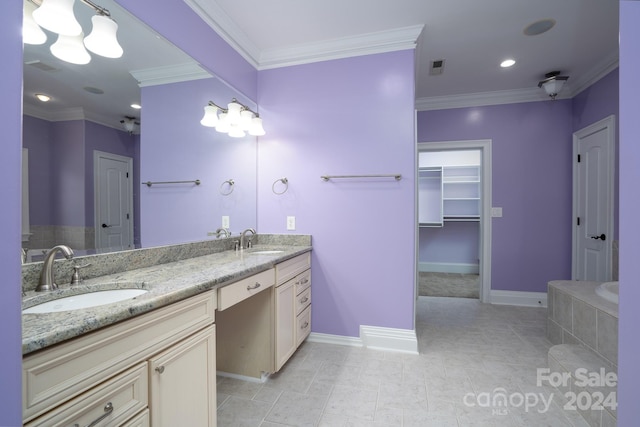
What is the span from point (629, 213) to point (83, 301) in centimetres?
175

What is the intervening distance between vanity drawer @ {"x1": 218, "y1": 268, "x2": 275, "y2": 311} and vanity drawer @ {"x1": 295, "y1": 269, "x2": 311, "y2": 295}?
0.42m

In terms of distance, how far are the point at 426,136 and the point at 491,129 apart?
77 centimetres

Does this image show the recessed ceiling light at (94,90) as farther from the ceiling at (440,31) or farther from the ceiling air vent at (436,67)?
the ceiling air vent at (436,67)

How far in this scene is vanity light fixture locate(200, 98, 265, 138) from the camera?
6.99 ft

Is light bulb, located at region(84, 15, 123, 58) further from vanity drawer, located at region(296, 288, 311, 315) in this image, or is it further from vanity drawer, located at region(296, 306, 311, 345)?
vanity drawer, located at region(296, 306, 311, 345)

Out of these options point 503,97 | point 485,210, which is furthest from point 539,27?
point 485,210

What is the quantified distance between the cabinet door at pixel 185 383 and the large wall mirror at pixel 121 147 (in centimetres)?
68

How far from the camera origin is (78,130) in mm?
1277

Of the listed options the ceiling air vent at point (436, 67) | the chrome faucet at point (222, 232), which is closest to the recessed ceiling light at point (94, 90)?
the chrome faucet at point (222, 232)

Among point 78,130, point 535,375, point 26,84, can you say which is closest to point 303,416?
point 535,375

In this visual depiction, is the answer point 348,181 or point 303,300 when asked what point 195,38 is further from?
point 303,300

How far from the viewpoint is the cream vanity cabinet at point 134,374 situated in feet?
2.17

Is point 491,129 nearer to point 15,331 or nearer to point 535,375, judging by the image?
point 535,375

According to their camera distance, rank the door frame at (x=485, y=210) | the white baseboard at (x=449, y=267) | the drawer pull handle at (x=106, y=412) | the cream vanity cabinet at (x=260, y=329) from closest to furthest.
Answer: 1. the drawer pull handle at (x=106, y=412)
2. the cream vanity cabinet at (x=260, y=329)
3. the door frame at (x=485, y=210)
4. the white baseboard at (x=449, y=267)
